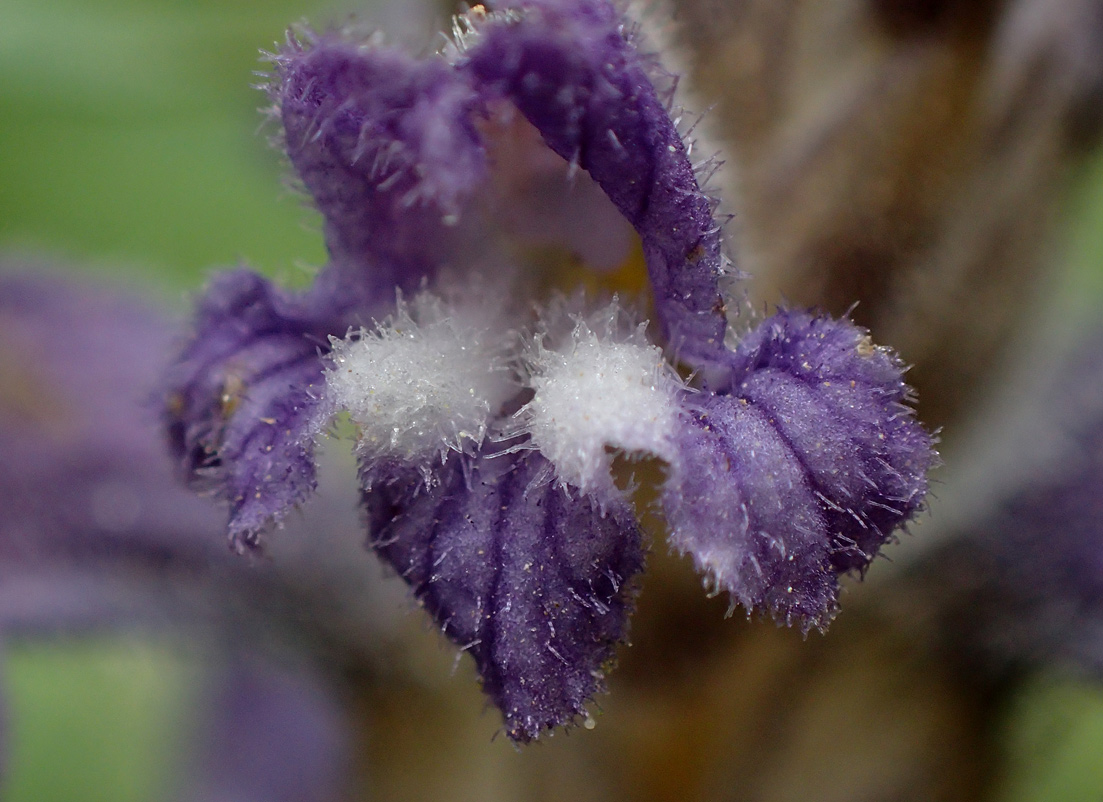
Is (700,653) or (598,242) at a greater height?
(598,242)

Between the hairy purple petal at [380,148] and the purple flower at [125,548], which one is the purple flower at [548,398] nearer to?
the hairy purple petal at [380,148]

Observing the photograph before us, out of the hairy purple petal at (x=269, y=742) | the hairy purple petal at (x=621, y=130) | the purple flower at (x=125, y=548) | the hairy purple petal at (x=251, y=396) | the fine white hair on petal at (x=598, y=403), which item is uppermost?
the hairy purple petal at (x=621, y=130)

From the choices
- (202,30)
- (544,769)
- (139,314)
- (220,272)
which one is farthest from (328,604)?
(202,30)

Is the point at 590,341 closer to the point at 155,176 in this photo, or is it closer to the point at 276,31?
the point at 276,31

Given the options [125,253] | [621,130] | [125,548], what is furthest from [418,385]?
[125,253]

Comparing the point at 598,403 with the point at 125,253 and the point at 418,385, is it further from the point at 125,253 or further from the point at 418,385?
the point at 125,253

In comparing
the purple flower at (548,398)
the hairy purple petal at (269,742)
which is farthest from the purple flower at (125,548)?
the purple flower at (548,398)

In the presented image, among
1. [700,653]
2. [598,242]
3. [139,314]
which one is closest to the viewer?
[598,242]
